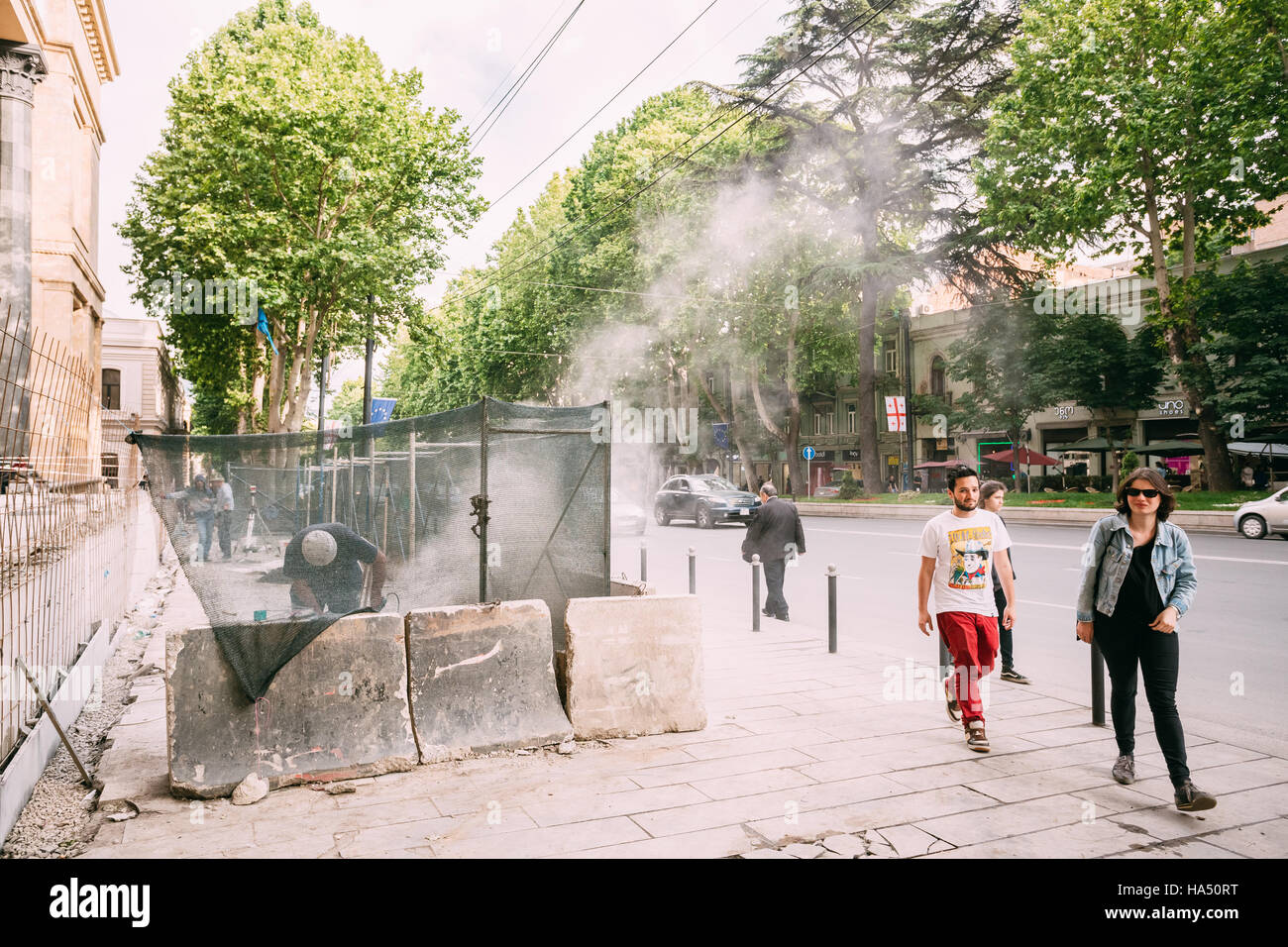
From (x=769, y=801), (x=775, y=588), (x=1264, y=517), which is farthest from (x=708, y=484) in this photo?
(x=769, y=801)

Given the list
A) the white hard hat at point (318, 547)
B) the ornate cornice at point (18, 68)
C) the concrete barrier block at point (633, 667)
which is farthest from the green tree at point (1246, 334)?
the ornate cornice at point (18, 68)

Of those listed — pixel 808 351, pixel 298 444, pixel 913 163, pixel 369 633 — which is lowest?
pixel 369 633

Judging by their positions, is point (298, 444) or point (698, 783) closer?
point (698, 783)

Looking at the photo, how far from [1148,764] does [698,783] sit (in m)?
2.62

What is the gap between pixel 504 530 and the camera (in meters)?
5.80

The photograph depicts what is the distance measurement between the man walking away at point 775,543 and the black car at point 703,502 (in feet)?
45.6

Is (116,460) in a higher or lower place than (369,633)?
higher

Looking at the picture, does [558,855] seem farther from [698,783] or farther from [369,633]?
[369,633]

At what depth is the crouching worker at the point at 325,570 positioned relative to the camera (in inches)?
197

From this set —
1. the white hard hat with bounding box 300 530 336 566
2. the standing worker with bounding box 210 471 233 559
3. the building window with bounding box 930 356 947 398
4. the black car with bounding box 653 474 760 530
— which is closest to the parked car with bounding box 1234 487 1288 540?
the black car with bounding box 653 474 760 530

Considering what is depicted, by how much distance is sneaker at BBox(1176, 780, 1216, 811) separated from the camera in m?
4.13

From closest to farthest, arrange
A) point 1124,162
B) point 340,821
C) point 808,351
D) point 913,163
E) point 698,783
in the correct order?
point 340,821, point 698,783, point 1124,162, point 913,163, point 808,351

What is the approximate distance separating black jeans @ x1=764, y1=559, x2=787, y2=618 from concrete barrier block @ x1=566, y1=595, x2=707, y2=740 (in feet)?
16.2
